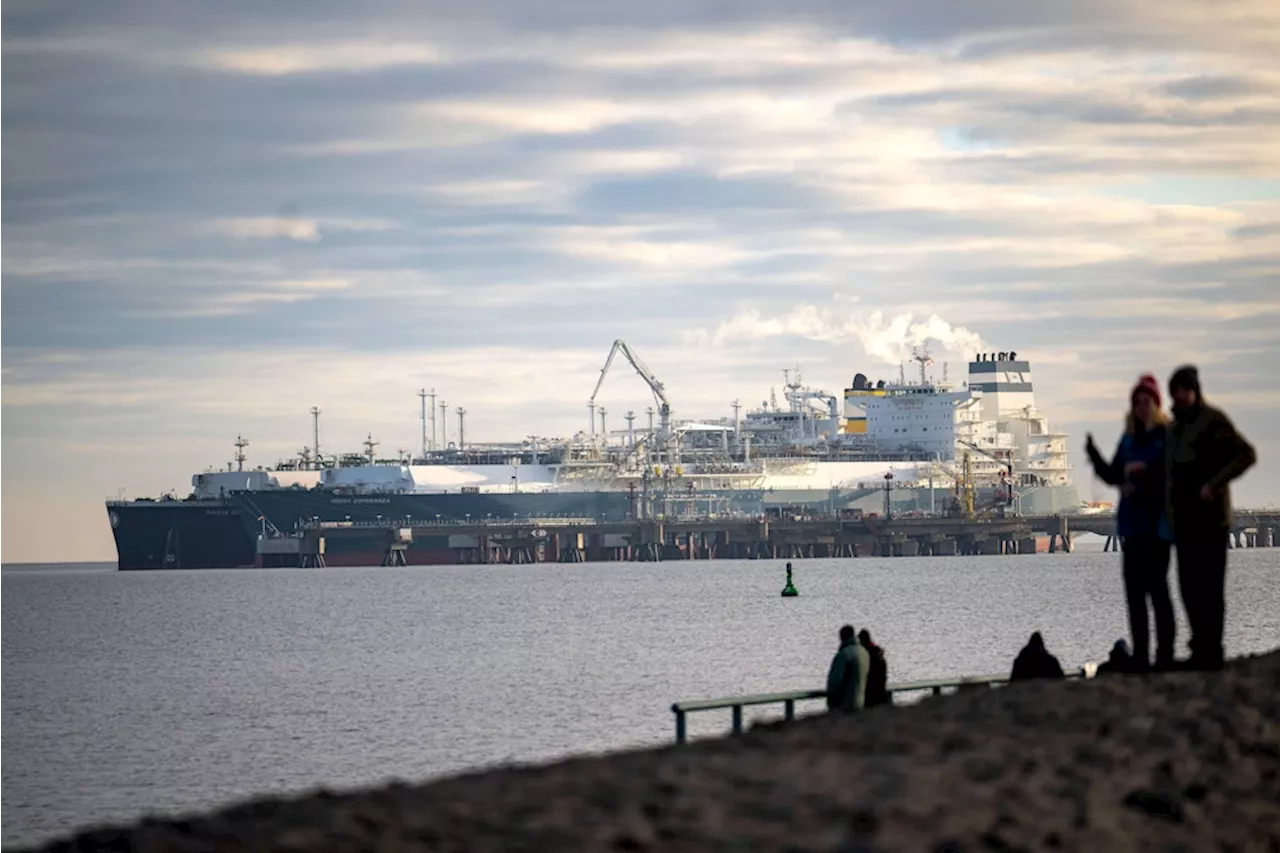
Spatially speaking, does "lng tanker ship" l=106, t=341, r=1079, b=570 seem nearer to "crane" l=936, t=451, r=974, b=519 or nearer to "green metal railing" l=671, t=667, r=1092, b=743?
"crane" l=936, t=451, r=974, b=519

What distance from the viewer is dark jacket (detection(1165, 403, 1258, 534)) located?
1441cm

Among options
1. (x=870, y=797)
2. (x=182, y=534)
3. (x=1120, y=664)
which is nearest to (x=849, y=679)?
(x=1120, y=664)

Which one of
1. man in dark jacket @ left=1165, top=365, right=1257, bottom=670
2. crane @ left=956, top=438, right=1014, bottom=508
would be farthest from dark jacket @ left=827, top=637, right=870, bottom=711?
crane @ left=956, top=438, right=1014, bottom=508

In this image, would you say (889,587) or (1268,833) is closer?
(1268,833)

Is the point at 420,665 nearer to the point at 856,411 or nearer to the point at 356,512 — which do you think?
the point at 356,512

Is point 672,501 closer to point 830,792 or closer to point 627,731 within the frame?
point 627,731

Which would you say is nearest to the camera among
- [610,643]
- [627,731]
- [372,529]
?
[627,731]

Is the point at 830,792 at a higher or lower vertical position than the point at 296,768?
higher

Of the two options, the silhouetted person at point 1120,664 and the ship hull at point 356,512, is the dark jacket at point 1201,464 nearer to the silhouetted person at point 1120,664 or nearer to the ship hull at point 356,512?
the silhouetted person at point 1120,664

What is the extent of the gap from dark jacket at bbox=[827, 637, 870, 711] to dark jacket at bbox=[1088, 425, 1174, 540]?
3.63 m

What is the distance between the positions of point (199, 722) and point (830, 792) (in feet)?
109

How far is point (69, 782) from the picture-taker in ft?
104

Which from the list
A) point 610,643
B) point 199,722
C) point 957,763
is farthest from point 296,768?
point 610,643

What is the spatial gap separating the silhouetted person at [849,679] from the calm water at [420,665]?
39.8ft
